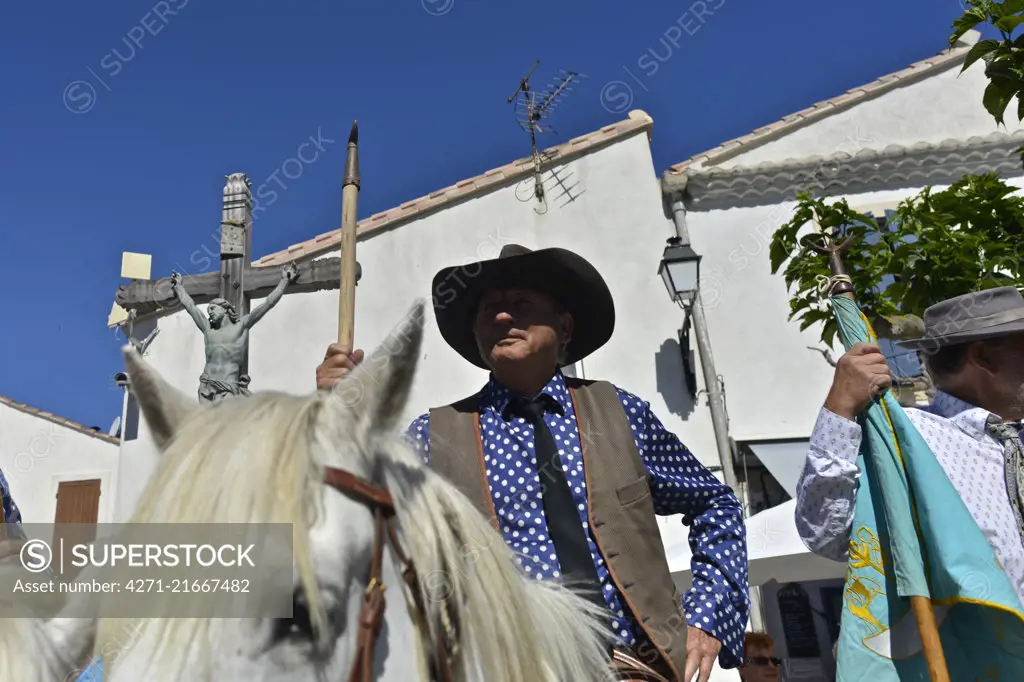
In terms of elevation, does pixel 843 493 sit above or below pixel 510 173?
below

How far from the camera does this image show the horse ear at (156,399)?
138 cm

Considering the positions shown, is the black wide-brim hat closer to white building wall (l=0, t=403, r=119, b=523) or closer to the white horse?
the white horse

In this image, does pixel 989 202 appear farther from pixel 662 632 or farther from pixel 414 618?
pixel 414 618

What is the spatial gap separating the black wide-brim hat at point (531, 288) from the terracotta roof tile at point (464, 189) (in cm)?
862

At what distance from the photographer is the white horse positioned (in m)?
1.06

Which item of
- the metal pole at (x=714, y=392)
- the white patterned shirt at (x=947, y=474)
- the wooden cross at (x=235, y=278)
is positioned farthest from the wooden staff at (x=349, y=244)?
the metal pole at (x=714, y=392)

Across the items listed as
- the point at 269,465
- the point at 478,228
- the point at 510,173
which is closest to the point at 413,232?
the point at 478,228

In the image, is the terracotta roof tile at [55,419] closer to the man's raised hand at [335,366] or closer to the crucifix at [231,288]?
the crucifix at [231,288]

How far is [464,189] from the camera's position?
11.2 metres

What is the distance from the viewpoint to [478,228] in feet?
36.2

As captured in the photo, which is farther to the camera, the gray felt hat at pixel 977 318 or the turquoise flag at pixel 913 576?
the gray felt hat at pixel 977 318

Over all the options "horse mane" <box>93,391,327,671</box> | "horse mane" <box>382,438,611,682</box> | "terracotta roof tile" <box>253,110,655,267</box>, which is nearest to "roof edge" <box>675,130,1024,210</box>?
"terracotta roof tile" <box>253,110,655,267</box>

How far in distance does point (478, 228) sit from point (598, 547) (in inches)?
371

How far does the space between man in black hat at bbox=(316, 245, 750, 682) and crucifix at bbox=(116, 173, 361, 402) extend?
2.71 m
